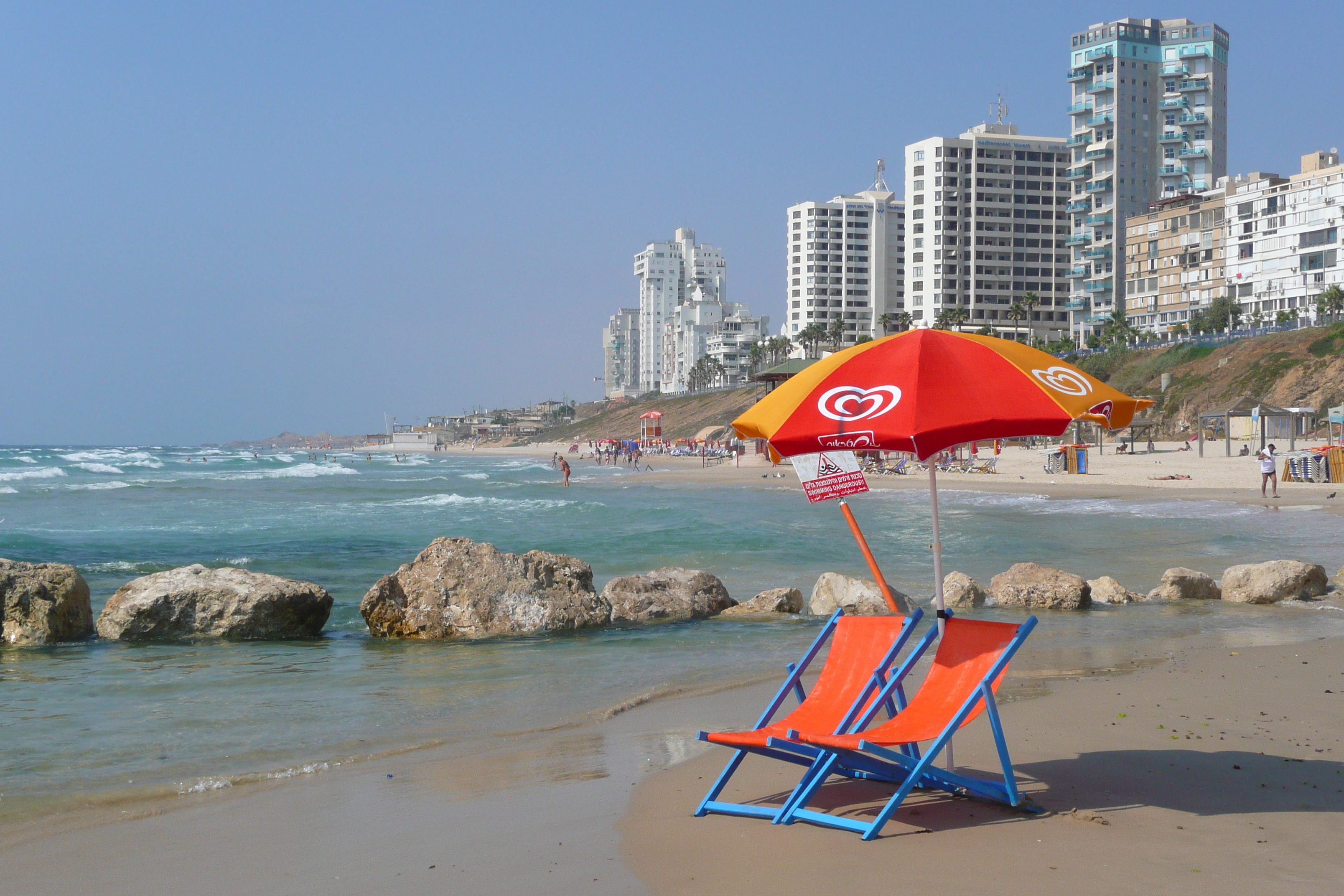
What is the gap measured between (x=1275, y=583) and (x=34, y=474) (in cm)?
7292

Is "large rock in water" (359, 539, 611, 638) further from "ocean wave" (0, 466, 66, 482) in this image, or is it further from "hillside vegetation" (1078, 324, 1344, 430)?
"ocean wave" (0, 466, 66, 482)

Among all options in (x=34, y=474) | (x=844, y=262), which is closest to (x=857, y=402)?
(x=34, y=474)

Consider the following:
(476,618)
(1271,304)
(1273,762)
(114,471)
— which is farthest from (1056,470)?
(114,471)

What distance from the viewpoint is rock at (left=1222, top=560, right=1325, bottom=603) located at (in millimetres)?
11523

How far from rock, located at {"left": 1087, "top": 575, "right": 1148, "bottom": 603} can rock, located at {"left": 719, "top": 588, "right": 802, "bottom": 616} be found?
A: 326 cm

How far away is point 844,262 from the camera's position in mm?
144250

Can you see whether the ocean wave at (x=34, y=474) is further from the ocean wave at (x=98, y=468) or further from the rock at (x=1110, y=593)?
the rock at (x=1110, y=593)

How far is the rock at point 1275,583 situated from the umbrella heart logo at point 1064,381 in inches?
327

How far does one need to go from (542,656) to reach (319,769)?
3.66 metres

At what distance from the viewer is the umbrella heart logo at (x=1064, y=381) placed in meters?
4.56

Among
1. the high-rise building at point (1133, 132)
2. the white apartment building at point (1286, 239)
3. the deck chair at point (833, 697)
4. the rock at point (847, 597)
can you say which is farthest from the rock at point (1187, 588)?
the high-rise building at point (1133, 132)

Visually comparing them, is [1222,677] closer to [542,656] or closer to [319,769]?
[542,656]

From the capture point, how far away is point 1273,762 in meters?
5.16

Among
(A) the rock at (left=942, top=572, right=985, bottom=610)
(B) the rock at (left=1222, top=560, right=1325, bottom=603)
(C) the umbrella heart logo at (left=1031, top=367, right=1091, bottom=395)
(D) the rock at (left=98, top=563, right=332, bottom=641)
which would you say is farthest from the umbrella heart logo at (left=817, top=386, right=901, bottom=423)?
(B) the rock at (left=1222, top=560, right=1325, bottom=603)
